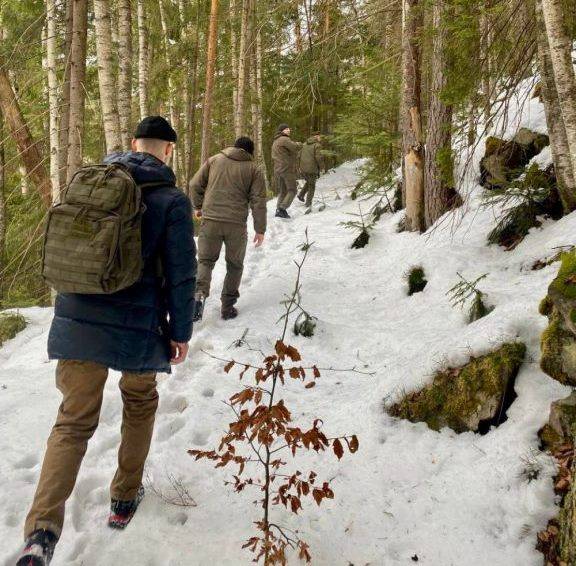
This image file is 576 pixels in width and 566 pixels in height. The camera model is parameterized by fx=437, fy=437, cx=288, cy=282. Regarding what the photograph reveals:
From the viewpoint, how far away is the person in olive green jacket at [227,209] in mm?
5457

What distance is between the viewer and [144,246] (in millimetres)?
2295

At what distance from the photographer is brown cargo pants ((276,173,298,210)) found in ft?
38.9

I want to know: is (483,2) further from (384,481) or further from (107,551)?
(107,551)

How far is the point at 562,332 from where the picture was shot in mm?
2607

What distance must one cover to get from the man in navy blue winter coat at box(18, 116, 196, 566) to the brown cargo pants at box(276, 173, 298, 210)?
31.0ft

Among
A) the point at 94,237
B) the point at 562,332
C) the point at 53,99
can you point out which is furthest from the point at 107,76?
the point at 562,332

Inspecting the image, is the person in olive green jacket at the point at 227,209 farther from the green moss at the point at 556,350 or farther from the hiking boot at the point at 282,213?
the hiking boot at the point at 282,213

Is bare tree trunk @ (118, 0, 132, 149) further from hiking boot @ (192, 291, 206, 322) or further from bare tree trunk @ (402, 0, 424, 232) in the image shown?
bare tree trunk @ (402, 0, 424, 232)

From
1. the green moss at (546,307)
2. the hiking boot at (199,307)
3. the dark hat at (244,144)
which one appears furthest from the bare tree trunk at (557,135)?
the hiking boot at (199,307)

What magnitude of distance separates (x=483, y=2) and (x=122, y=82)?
192 inches

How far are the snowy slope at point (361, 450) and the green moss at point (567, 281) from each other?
2.09 ft

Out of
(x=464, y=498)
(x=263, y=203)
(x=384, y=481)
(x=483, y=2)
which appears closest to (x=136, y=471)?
(x=384, y=481)

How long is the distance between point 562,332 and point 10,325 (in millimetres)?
6386

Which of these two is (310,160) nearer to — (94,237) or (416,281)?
(416,281)
